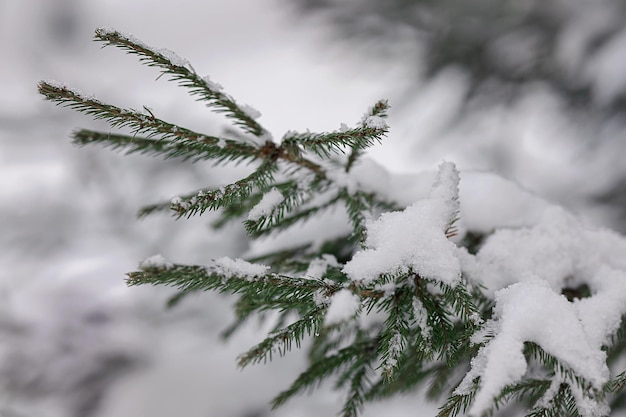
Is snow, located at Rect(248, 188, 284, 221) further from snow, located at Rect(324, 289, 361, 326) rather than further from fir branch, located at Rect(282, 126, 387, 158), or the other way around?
snow, located at Rect(324, 289, 361, 326)

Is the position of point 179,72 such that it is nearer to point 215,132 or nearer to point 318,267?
point 318,267

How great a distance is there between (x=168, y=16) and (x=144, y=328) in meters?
2.34

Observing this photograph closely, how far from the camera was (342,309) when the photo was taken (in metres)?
0.63

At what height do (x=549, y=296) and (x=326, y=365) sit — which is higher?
(x=326, y=365)

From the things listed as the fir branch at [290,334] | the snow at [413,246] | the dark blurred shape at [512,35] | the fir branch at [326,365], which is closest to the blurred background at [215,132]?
the dark blurred shape at [512,35]

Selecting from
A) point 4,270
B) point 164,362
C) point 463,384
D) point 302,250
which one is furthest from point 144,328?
point 463,384

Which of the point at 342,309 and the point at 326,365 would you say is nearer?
the point at 342,309

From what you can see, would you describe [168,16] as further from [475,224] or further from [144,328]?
[475,224]

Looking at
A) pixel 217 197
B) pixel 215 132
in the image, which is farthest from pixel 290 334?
pixel 215 132

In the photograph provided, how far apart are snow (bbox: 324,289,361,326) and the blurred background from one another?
169cm

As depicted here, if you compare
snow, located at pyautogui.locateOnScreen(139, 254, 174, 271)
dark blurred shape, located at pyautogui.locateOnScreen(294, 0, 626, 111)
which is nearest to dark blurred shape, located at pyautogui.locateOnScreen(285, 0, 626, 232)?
dark blurred shape, located at pyautogui.locateOnScreen(294, 0, 626, 111)

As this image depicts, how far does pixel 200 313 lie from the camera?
11.0 ft

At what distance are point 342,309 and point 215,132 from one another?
3.13 m

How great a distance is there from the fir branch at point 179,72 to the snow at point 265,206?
0.50 ft
